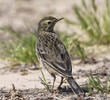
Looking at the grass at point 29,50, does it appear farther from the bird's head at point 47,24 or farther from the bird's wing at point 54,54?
the bird's wing at point 54,54

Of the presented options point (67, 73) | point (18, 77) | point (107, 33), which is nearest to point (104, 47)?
Answer: point (107, 33)

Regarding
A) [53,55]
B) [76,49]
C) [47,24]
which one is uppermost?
[47,24]

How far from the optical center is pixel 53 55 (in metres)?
6.44

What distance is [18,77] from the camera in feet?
24.9

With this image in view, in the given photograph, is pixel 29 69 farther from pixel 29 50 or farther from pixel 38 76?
pixel 38 76

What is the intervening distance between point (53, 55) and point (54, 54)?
38 millimetres

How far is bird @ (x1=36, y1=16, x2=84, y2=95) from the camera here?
19.5ft

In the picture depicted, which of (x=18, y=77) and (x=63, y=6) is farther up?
(x=63, y=6)

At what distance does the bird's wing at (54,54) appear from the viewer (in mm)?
6076

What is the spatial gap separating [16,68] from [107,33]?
261 cm

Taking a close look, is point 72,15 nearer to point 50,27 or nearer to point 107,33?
point 107,33

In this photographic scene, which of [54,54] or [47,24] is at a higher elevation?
[47,24]

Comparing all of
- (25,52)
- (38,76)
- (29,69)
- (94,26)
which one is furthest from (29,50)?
(94,26)

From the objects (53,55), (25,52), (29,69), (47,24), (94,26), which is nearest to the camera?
(53,55)
